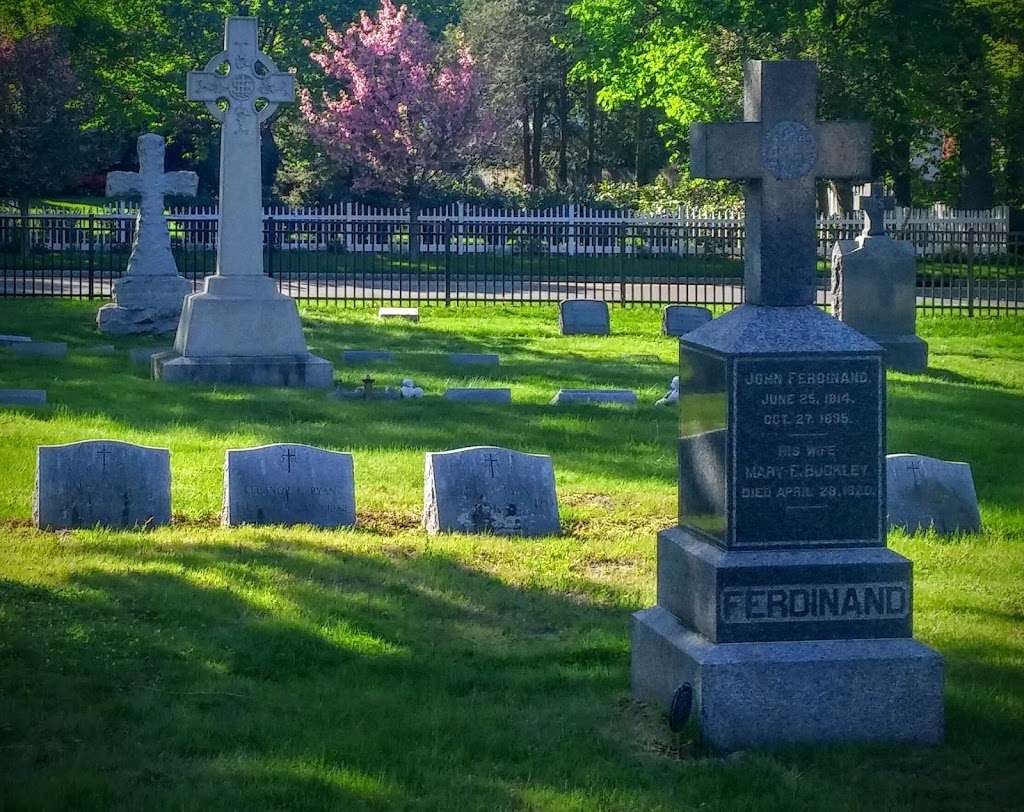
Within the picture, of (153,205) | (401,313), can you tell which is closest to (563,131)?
(401,313)

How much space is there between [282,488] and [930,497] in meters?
3.94

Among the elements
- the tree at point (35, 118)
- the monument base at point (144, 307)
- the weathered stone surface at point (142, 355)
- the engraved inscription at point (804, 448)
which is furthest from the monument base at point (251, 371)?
the tree at point (35, 118)

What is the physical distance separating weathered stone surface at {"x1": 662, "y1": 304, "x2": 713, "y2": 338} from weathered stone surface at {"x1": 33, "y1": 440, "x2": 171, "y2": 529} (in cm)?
1287

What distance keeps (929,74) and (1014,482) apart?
2617 centimetres

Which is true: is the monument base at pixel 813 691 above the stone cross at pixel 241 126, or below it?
below

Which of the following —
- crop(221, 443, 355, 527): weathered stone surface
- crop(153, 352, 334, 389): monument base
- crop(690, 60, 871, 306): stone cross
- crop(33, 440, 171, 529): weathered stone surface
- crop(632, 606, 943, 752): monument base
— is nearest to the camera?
crop(632, 606, 943, 752): monument base

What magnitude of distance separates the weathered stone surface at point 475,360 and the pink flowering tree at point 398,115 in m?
24.0

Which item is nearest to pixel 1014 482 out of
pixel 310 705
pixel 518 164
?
pixel 310 705

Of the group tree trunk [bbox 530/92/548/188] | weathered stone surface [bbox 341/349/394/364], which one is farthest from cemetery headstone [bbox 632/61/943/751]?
tree trunk [bbox 530/92/548/188]

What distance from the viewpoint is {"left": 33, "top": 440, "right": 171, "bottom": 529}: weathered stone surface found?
31.7 feet

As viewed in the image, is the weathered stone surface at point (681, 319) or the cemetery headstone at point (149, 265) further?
the weathered stone surface at point (681, 319)

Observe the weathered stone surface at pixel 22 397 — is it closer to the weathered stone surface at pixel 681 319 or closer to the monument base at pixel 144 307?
the monument base at pixel 144 307

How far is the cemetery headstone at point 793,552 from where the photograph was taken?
619cm

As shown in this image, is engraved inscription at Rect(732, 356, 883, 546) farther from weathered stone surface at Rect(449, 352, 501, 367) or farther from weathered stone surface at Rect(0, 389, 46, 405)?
weathered stone surface at Rect(449, 352, 501, 367)
